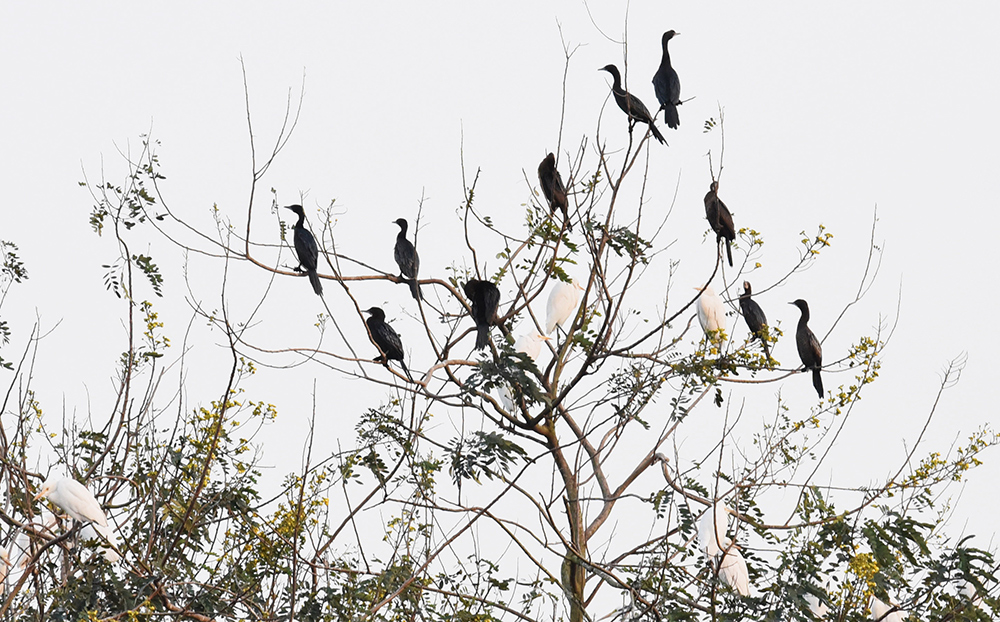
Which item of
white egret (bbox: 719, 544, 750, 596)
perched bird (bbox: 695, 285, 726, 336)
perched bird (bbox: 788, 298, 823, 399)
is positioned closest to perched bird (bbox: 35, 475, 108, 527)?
white egret (bbox: 719, 544, 750, 596)

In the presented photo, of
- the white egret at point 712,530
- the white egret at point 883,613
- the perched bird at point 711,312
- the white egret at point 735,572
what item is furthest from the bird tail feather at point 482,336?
the white egret at point 883,613

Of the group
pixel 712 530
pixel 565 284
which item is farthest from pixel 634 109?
pixel 712 530

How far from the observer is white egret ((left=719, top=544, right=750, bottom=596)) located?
4137mm

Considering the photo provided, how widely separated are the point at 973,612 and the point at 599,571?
1.43m

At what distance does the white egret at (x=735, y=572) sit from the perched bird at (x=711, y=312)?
1341mm

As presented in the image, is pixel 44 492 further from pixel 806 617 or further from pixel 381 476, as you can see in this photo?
pixel 806 617

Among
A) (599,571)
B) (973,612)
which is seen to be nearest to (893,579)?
(973,612)

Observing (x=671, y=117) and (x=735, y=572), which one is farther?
(x=671, y=117)

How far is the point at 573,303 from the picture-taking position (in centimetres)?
545

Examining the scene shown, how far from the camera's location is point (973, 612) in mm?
3723

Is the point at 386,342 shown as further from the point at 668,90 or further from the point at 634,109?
the point at 668,90

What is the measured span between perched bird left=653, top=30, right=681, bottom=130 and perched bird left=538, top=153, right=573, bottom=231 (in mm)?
805

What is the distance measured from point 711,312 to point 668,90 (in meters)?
1.24

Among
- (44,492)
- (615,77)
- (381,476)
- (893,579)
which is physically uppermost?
(615,77)
